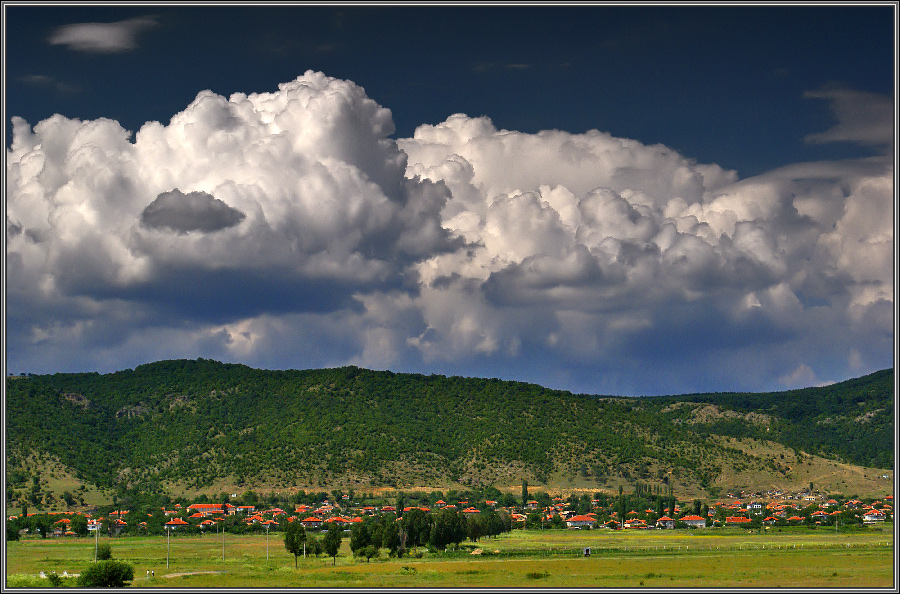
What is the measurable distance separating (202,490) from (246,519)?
4438 centimetres

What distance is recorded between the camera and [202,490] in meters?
190

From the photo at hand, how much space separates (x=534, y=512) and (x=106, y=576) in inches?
4286

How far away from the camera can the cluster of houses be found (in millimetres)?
146375

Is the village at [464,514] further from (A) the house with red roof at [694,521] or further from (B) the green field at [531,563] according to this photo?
(B) the green field at [531,563]

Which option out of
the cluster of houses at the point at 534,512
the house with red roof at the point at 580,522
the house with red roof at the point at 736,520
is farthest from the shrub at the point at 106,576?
the house with red roof at the point at 736,520

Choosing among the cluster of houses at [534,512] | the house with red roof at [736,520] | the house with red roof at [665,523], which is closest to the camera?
the cluster of houses at [534,512]

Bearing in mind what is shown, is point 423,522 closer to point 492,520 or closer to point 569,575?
point 492,520

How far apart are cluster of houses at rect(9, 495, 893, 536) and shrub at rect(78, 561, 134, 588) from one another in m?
73.0

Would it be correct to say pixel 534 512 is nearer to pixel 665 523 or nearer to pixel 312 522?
pixel 665 523

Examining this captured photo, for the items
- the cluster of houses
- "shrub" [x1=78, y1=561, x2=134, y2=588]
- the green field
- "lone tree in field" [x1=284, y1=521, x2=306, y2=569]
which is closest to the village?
the cluster of houses

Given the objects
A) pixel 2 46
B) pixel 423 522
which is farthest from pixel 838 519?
pixel 2 46

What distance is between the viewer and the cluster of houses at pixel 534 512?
146375mm

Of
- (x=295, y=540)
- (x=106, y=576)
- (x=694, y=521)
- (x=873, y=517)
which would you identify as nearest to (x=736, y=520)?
(x=694, y=521)

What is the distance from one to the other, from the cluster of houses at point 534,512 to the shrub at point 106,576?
73.0 m
